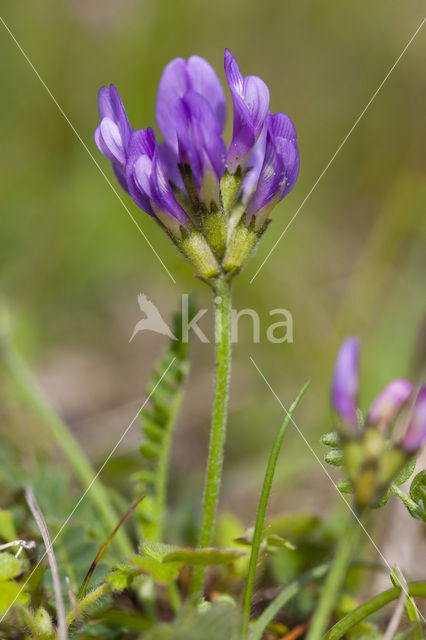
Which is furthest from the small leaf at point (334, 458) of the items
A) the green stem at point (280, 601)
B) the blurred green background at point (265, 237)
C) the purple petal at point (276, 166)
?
the blurred green background at point (265, 237)

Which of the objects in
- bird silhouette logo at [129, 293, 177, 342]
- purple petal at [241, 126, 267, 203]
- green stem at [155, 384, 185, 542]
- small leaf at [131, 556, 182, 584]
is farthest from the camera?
bird silhouette logo at [129, 293, 177, 342]

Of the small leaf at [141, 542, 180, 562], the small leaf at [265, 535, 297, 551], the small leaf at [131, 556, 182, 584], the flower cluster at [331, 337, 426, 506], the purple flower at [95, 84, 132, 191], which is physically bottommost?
the small leaf at [131, 556, 182, 584]

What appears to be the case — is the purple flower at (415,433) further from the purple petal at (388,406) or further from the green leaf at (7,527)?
the green leaf at (7,527)

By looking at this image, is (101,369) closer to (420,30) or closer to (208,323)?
(208,323)

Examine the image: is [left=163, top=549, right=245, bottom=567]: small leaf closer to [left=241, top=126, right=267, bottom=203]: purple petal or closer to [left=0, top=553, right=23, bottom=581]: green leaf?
[left=0, top=553, right=23, bottom=581]: green leaf

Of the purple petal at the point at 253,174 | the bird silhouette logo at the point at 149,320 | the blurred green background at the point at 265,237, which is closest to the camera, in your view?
the purple petal at the point at 253,174

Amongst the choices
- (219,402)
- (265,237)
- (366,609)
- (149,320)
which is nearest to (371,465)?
(366,609)

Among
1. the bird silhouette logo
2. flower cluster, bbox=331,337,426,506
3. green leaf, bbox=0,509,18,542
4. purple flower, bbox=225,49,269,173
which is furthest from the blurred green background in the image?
flower cluster, bbox=331,337,426,506

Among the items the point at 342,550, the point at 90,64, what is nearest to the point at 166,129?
the point at 342,550
